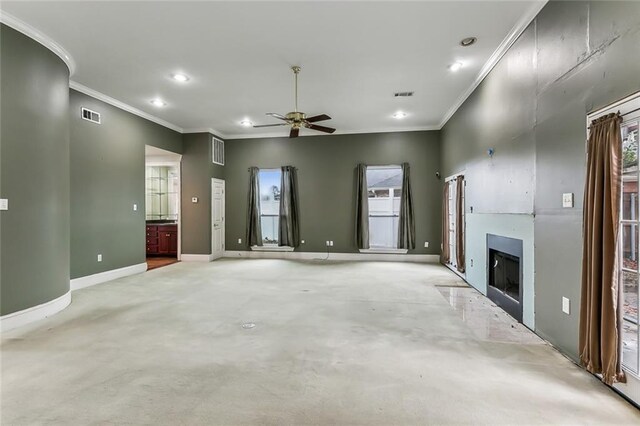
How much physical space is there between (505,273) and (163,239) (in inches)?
319

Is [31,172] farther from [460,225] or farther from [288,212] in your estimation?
[460,225]

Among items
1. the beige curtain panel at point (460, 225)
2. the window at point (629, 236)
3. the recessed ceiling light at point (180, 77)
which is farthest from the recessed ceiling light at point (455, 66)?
the recessed ceiling light at point (180, 77)

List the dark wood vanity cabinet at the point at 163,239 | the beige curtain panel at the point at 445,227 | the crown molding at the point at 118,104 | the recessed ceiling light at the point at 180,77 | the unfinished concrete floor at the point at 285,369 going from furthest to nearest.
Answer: the dark wood vanity cabinet at the point at 163,239, the beige curtain panel at the point at 445,227, the crown molding at the point at 118,104, the recessed ceiling light at the point at 180,77, the unfinished concrete floor at the point at 285,369

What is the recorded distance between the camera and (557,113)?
9.01ft

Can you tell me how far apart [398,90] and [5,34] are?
5.20 m

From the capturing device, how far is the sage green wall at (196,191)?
7.77 meters

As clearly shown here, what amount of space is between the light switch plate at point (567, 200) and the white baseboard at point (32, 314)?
573cm

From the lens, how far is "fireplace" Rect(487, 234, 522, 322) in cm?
354

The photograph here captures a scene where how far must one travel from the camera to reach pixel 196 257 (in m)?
7.76

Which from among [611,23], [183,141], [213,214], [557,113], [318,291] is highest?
[183,141]

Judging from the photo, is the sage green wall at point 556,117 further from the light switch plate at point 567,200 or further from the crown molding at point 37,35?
the crown molding at point 37,35

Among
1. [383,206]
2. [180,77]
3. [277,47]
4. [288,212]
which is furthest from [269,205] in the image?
[277,47]

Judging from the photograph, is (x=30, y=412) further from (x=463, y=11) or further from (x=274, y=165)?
(x=274, y=165)

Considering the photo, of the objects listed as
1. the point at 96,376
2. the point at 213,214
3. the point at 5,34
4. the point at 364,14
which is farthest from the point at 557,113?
Answer: the point at 213,214
